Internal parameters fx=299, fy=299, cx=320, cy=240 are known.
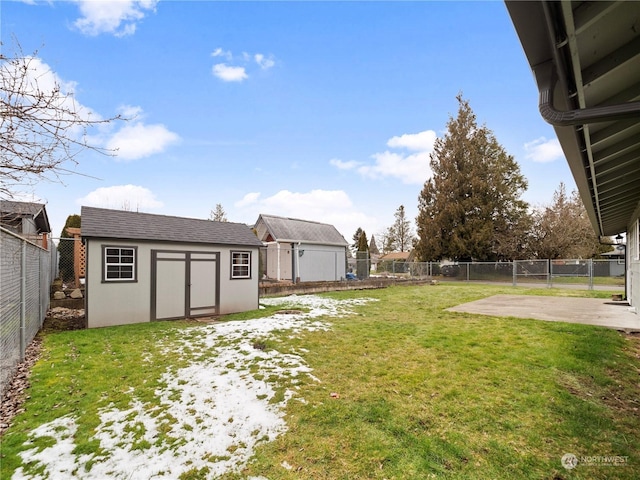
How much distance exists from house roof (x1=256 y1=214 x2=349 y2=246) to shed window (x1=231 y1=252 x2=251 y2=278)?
6.99 metres

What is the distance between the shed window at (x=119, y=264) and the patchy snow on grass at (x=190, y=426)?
3915 millimetres

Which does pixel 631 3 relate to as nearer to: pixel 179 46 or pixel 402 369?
pixel 402 369

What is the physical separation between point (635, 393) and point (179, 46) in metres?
13.1

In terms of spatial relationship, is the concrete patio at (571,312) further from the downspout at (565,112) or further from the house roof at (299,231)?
the house roof at (299,231)

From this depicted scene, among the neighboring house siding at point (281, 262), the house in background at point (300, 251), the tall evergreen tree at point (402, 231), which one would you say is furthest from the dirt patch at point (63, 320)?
the tall evergreen tree at point (402, 231)

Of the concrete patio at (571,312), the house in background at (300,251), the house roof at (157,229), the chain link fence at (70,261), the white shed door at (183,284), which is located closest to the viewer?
the concrete patio at (571,312)

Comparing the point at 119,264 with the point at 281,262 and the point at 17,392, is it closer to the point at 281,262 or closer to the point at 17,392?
the point at 17,392

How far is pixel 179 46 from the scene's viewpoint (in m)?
9.55

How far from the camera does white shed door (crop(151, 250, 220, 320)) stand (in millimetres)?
8352

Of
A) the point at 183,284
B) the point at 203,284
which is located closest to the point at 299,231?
the point at 203,284

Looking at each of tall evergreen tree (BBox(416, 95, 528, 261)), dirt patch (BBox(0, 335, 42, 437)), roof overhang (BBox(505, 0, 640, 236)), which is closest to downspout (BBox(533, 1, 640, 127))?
roof overhang (BBox(505, 0, 640, 236))

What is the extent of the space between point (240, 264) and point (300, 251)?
7.75 m

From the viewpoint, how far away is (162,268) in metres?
8.43

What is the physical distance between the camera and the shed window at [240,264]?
9914 millimetres
